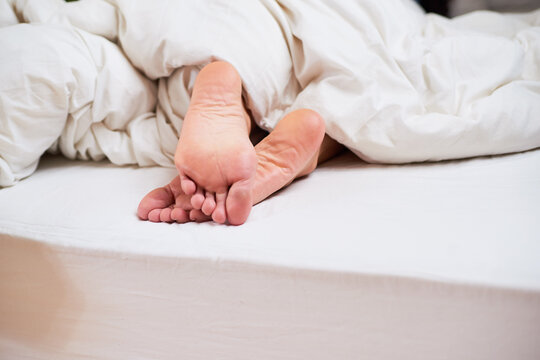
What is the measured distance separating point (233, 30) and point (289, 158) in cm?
26

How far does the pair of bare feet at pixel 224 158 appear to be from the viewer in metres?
0.53

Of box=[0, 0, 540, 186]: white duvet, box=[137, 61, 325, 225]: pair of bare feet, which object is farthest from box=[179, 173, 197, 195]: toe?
box=[0, 0, 540, 186]: white duvet

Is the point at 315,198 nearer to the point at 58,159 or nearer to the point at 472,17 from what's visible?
the point at 58,159

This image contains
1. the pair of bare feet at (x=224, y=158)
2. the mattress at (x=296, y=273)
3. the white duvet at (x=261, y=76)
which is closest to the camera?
the mattress at (x=296, y=273)

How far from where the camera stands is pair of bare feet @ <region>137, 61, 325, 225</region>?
1.75 feet

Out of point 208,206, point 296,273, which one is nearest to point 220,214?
point 208,206

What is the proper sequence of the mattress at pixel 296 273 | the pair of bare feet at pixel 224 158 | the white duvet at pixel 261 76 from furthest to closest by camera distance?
1. the white duvet at pixel 261 76
2. the pair of bare feet at pixel 224 158
3. the mattress at pixel 296 273

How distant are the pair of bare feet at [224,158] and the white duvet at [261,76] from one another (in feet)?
0.22

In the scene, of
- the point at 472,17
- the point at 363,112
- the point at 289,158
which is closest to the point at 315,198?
the point at 289,158

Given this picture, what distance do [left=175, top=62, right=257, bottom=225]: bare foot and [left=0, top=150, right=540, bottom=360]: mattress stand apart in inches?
1.3

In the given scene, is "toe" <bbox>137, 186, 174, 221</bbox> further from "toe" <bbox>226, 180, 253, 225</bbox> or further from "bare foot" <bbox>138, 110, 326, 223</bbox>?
"toe" <bbox>226, 180, 253, 225</bbox>

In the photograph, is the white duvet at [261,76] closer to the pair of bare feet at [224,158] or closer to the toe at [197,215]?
the pair of bare feet at [224,158]

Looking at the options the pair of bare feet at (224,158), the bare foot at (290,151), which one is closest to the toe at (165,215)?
the pair of bare feet at (224,158)

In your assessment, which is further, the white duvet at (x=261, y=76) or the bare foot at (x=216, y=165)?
the white duvet at (x=261, y=76)
